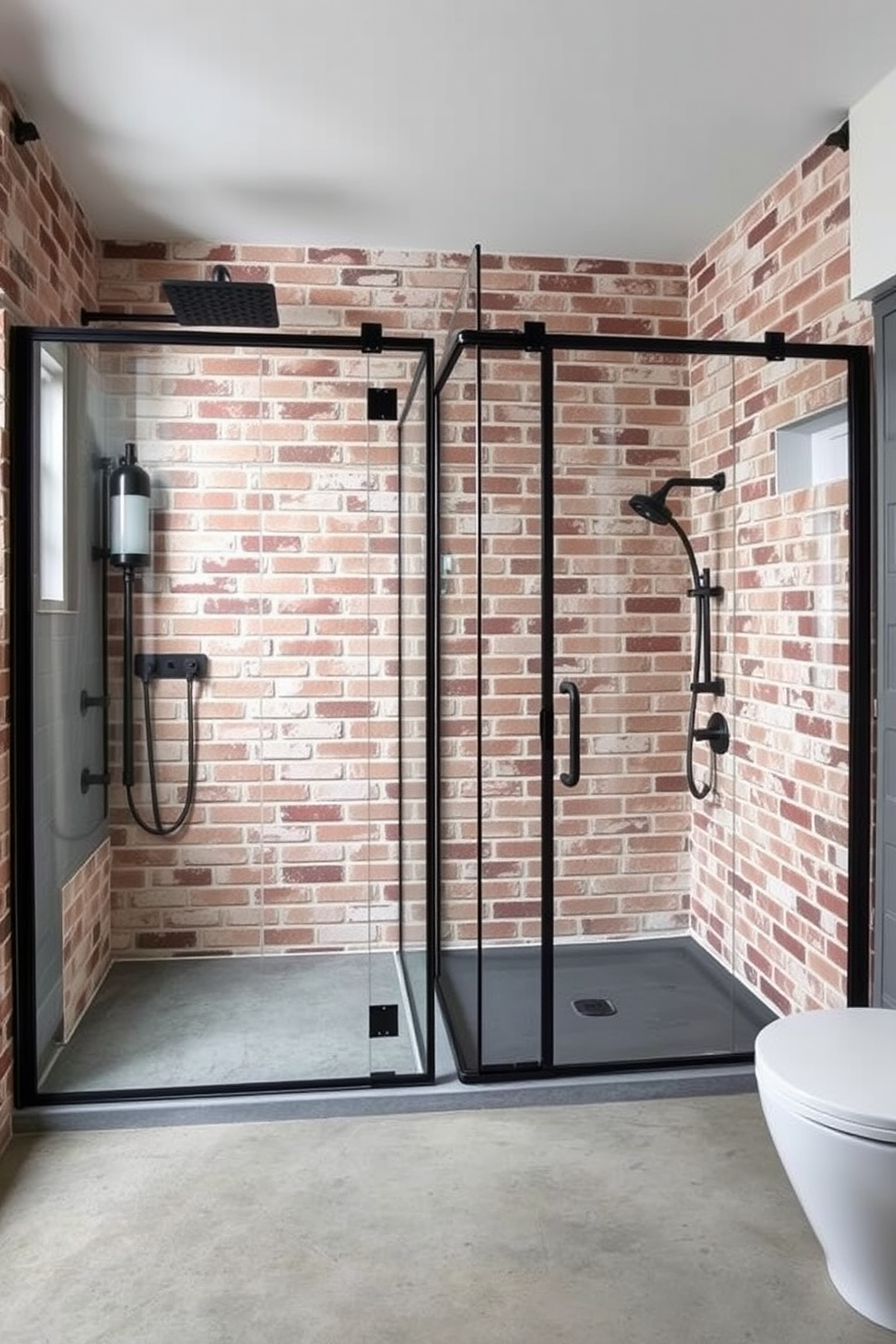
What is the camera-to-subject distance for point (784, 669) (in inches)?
102

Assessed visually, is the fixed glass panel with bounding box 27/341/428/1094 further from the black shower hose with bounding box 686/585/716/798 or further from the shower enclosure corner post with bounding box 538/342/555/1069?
the black shower hose with bounding box 686/585/716/798

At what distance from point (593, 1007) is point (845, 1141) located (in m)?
1.09

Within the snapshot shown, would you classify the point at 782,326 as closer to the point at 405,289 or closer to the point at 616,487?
the point at 616,487

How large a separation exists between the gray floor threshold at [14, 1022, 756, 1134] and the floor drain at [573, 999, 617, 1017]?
0.16m

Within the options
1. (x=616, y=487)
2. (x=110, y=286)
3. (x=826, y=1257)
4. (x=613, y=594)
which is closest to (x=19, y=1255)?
(x=826, y=1257)

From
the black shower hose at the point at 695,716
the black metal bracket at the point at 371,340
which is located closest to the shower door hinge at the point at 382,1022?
the black shower hose at the point at 695,716

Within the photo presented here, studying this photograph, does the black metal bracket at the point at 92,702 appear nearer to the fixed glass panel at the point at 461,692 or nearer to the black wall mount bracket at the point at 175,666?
the black wall mount bracket at the point at 175,666

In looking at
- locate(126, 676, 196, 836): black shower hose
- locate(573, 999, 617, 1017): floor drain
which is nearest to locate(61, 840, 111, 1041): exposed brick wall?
locate(126, 676, 196, 836): black shower hose

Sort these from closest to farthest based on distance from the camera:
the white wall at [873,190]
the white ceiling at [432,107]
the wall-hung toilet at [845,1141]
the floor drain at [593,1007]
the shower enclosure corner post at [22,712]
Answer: the wall-hung toilet at [845,1141] < the white ceiling at [432,107] < the white wall at [873,190] < the shower enclosure corner post at [22,712] < the floor drain at [593,1007]

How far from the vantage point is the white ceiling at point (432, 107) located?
206 centimetres

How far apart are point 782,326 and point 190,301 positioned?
1684 mm

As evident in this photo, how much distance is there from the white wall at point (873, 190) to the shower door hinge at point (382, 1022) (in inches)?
85.5

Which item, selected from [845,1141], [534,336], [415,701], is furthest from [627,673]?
[845,1141]

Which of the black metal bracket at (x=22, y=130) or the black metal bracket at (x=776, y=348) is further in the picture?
the black metal bracket at (x=776, y=348)
